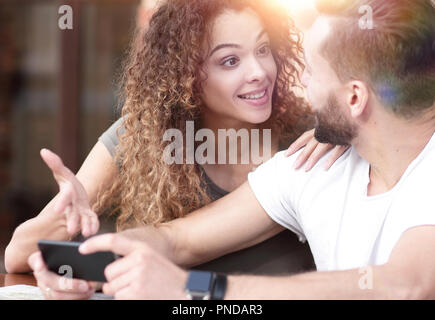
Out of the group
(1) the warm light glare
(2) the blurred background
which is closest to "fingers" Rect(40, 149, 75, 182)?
(1) the warm light glare

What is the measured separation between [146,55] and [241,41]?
30 cm

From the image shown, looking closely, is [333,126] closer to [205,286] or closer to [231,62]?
[231,62]

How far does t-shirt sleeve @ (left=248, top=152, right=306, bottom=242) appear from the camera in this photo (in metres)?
1.60

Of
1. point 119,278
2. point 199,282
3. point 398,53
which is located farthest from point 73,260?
point 398,53

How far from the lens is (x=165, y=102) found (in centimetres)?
175

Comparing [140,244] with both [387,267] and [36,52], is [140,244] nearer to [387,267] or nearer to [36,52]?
[387,267]

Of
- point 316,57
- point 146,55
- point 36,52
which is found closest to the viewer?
point 316,57

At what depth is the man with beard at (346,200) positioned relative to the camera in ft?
3.78

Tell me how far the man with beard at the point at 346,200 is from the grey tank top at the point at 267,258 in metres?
0.08

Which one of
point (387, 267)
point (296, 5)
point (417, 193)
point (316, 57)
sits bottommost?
point (387, 267)

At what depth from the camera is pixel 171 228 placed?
165cm

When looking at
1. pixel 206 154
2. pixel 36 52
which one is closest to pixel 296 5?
pixel 206 154

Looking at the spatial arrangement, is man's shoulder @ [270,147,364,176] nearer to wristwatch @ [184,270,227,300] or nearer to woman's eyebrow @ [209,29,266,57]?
woman's eyebrow @ [209,29,266,57]

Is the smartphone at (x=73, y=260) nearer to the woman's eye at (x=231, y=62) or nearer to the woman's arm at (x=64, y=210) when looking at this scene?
the woman's arm at (x=64, y=210)
